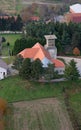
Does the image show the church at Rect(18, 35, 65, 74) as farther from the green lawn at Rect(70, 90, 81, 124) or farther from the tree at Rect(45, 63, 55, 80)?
the green lawn at Rect(70, 90, 81, 124)

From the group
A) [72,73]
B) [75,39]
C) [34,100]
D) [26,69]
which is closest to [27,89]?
[34,100]

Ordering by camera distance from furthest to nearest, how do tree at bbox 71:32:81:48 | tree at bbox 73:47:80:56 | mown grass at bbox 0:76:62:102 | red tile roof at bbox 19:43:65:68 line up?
1. tree at bbox 71:32:81:48
2. tree at bbox 73:47:80:56
3. red tile roof at bbox 19:43:65:68
4. mown grass at bbox 0:76:62:102

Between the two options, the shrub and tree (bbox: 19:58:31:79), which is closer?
the shrub

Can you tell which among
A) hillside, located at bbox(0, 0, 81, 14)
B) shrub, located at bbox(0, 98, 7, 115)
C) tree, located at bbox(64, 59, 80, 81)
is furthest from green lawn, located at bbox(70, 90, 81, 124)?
hillside, located at bbox(0, 0, 81, 14)

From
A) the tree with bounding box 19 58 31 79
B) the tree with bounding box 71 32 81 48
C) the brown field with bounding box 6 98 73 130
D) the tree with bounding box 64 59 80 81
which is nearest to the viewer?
the brown field with bounding box 6 98 73 130

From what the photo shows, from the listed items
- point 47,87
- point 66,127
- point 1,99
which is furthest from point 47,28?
point 66,127

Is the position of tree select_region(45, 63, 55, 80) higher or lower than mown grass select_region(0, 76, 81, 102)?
higher

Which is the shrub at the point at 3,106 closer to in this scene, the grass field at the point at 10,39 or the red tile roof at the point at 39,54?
the red tile roof at the point at 39,54

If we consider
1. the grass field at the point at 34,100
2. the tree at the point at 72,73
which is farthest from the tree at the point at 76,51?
the tree at the point at 72,73
